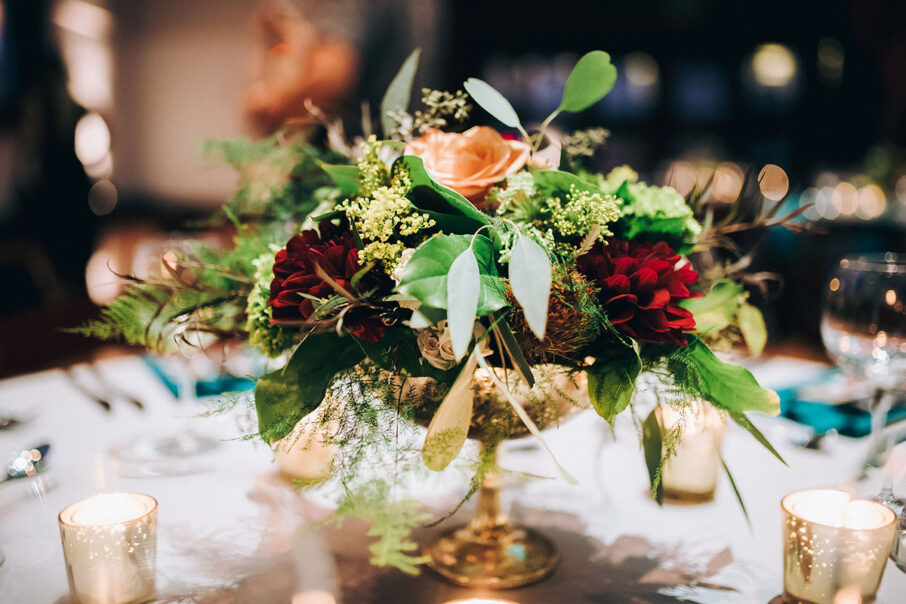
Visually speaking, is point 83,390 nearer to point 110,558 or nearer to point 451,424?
point 110,558

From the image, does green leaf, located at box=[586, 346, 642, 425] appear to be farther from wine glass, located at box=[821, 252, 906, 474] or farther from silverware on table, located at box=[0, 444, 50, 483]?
silverware on table, located at box=[0, 444, 50, 483]

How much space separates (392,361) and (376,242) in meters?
0.10

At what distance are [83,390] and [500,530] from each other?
832 mm

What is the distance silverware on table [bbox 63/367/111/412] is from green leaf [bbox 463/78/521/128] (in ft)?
2.74

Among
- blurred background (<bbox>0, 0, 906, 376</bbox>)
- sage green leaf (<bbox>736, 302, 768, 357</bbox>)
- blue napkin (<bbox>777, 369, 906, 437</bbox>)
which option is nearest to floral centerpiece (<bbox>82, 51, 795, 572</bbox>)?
sage green leaf (<bbox>736, 302, 768, 357</bbox>)

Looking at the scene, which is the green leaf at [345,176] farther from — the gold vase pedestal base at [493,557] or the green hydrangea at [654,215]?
the gold vase pedestal base at [493,557]

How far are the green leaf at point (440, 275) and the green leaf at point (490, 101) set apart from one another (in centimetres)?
15

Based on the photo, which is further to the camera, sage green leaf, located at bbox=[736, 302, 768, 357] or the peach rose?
sage green leaf, located at bbox=[736, 302, 768, 357]

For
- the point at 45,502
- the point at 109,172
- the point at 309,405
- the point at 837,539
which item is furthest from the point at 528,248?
the point at 109,172

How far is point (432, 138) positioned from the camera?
0.70 m

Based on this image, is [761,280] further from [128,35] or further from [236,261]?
[128,35]

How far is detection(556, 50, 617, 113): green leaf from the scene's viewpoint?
0.67 meters

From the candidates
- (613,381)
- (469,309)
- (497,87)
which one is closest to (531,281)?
(469,309)

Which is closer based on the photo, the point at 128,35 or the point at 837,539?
the point at 837,539
